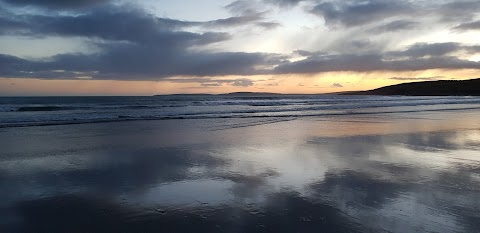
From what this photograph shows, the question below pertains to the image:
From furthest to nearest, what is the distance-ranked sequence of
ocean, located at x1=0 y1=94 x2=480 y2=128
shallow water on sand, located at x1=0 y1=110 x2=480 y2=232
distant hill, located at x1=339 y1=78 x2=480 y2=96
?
distant hill, located at x1=339 y1=78 x2=480 y2=96 → ocean, located at x1=0 y1=94 x2=480 y2=128 → shallow water on sand, located at x1=0 y1=110 x2=480 y2=232

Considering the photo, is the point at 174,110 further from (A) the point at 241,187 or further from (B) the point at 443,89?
(B) the point at 443,89

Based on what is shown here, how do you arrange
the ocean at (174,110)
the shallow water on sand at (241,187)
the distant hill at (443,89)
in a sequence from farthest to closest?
the distant hill at (443,89), the ocean at (174,110), the shallow water on sand at (241,187)

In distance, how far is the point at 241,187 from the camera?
6.34 meters

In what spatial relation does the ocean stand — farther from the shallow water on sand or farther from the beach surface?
the beach surface

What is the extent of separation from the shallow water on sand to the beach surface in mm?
22

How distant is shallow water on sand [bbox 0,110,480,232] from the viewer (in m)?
4.63

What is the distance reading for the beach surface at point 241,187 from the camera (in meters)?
4.63

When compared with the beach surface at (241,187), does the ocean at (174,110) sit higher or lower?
higher

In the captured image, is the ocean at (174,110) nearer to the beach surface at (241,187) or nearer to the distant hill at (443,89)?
the beach surface at (241,187)

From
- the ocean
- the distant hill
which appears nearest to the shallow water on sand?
the ocean

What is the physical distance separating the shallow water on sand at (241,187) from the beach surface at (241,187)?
22 millimetres

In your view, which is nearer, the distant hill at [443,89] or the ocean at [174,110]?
the ocean at [174,110]

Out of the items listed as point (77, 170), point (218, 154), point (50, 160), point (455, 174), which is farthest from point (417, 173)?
point (50, 160)

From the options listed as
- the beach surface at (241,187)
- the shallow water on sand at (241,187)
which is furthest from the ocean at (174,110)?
the beach surface at (241,187)
